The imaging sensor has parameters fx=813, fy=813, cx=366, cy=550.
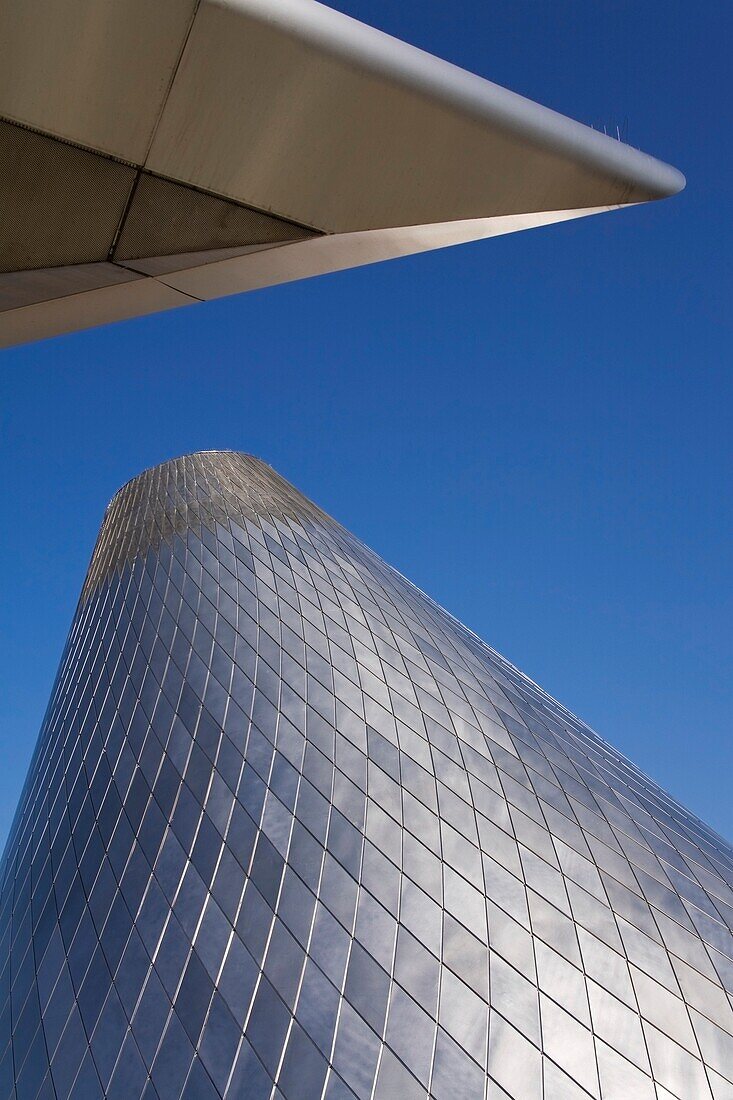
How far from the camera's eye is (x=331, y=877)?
22188 millimetres

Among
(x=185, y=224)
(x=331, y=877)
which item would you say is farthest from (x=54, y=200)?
(x=331, y=877)

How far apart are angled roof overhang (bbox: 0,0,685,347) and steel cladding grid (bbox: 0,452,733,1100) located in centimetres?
1930

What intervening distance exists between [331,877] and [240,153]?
2174cm

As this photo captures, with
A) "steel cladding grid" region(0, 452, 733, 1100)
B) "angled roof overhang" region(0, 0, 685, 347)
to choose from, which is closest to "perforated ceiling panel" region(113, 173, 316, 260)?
"angled roof overhang" region(0, 0, 685, 347)

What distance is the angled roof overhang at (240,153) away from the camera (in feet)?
8.96

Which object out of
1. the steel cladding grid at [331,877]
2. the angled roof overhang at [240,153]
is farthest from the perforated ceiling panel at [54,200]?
the steel cladding grid at [331,877]

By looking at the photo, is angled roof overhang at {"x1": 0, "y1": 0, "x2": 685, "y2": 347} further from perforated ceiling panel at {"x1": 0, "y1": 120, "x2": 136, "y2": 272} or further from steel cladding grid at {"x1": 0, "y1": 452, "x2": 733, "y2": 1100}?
steel cladding grid at {"x1": 0, "y1": 452, "x2": 733, "y2": 1100}

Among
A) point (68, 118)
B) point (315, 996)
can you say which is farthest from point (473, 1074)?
point (68, 118)

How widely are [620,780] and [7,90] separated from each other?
3250cm

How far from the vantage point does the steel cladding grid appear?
19234mm

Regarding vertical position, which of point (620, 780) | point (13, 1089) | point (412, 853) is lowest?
point (13, 1089)

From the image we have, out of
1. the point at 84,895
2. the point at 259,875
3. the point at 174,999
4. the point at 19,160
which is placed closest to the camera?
the point at 19,160

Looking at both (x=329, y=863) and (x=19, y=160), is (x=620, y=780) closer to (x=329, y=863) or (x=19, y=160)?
(x=329, y=863)

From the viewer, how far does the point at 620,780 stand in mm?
31469
